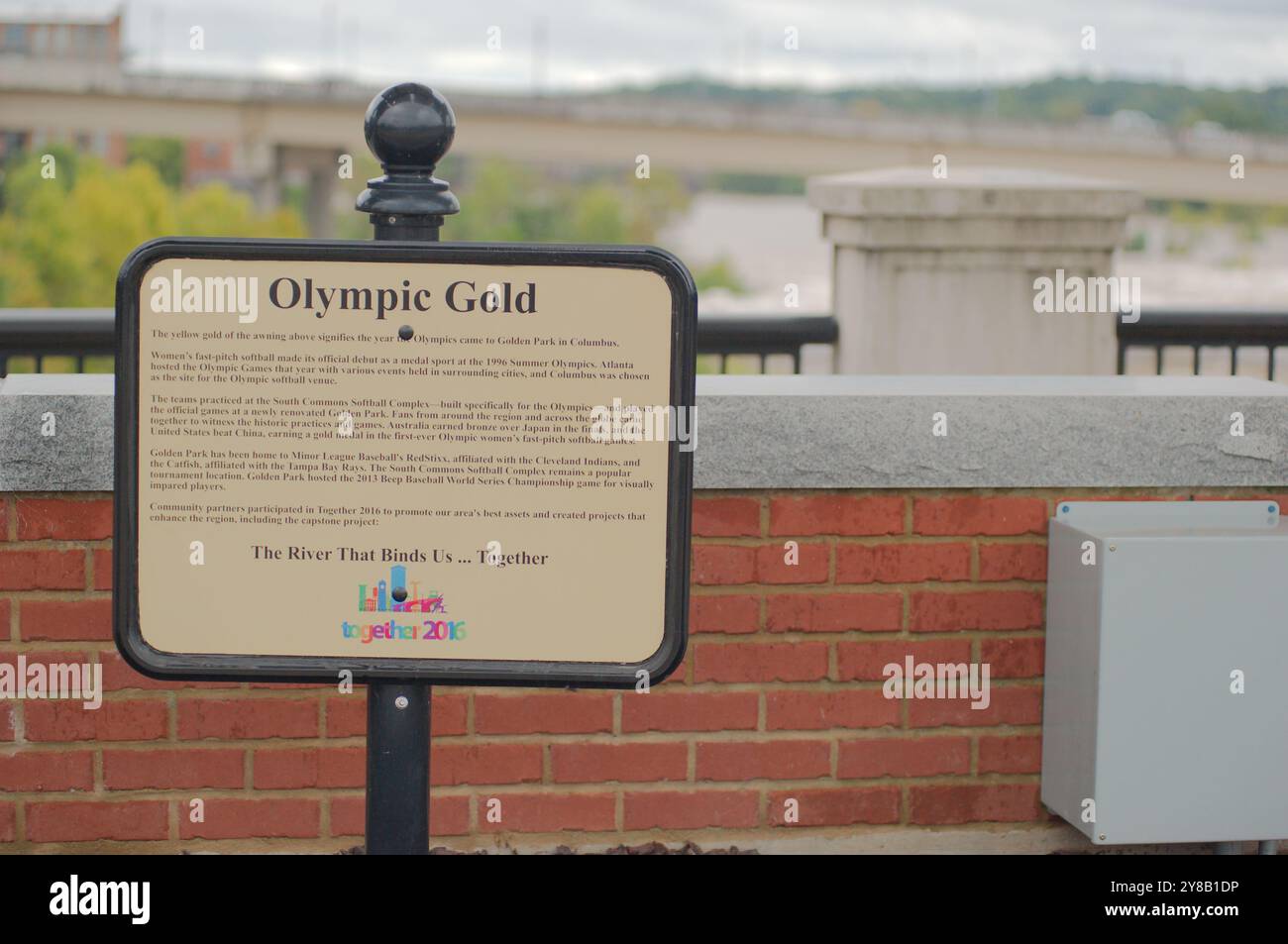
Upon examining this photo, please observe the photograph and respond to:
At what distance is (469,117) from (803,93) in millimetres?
61982

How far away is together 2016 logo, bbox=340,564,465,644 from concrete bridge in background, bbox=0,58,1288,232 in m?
60.5

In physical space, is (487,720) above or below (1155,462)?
below

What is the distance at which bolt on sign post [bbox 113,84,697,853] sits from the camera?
2867mm

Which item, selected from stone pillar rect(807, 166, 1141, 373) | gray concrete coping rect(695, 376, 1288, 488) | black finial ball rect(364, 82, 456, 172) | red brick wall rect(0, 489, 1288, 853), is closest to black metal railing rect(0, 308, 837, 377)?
stone pillar rect(807, 166, 1141, 373)

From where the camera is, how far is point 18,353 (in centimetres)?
592

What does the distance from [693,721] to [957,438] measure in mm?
961

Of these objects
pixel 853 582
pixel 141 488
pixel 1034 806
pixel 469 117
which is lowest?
pixel 1034 806

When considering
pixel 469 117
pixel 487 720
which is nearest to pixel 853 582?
pixel 487 720

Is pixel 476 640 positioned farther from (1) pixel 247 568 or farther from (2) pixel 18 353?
(2) pixel 18 353

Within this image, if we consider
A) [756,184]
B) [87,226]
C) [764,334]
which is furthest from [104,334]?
[756,184]

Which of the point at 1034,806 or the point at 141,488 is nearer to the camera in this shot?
the point at 141,488

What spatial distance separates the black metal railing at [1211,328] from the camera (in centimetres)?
633

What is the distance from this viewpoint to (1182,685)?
394cm

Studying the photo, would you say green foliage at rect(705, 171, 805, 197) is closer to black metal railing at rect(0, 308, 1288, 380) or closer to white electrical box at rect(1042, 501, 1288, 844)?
black metal railing at rect(0, 308, 1288, 380)
